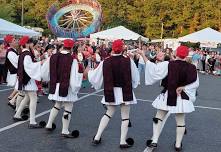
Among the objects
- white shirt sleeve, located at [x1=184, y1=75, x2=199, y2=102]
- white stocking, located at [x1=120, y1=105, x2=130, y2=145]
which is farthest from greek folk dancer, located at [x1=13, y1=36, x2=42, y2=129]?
white shirt sleeve, located at [x1=184, y1=75, x2=199, y2=102]

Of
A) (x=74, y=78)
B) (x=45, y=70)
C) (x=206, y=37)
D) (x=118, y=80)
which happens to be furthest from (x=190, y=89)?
(x=206, y=37)

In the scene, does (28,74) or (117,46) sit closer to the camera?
(117,46)

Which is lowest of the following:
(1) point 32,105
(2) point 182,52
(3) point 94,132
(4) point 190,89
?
(3) point 94,132

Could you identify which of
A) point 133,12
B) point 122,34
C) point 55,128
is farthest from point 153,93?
point 133,12

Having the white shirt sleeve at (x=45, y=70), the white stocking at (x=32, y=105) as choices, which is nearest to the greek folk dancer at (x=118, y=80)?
the white shirt sleeve at (x=45, y=70)

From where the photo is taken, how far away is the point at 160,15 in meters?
55.6

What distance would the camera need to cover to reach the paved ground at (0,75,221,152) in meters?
7.30

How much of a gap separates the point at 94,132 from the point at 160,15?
4834 cm

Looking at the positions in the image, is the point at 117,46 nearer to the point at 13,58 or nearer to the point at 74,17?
the point at 13,58

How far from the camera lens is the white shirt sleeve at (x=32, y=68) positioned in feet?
27.3

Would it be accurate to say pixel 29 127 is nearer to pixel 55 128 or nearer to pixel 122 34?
pixel 55 128

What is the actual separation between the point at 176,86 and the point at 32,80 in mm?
2999

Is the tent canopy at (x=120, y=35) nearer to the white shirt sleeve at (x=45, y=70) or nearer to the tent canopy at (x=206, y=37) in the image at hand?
the tent canopy at (x=206, y=37)

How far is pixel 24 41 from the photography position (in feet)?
28.5
